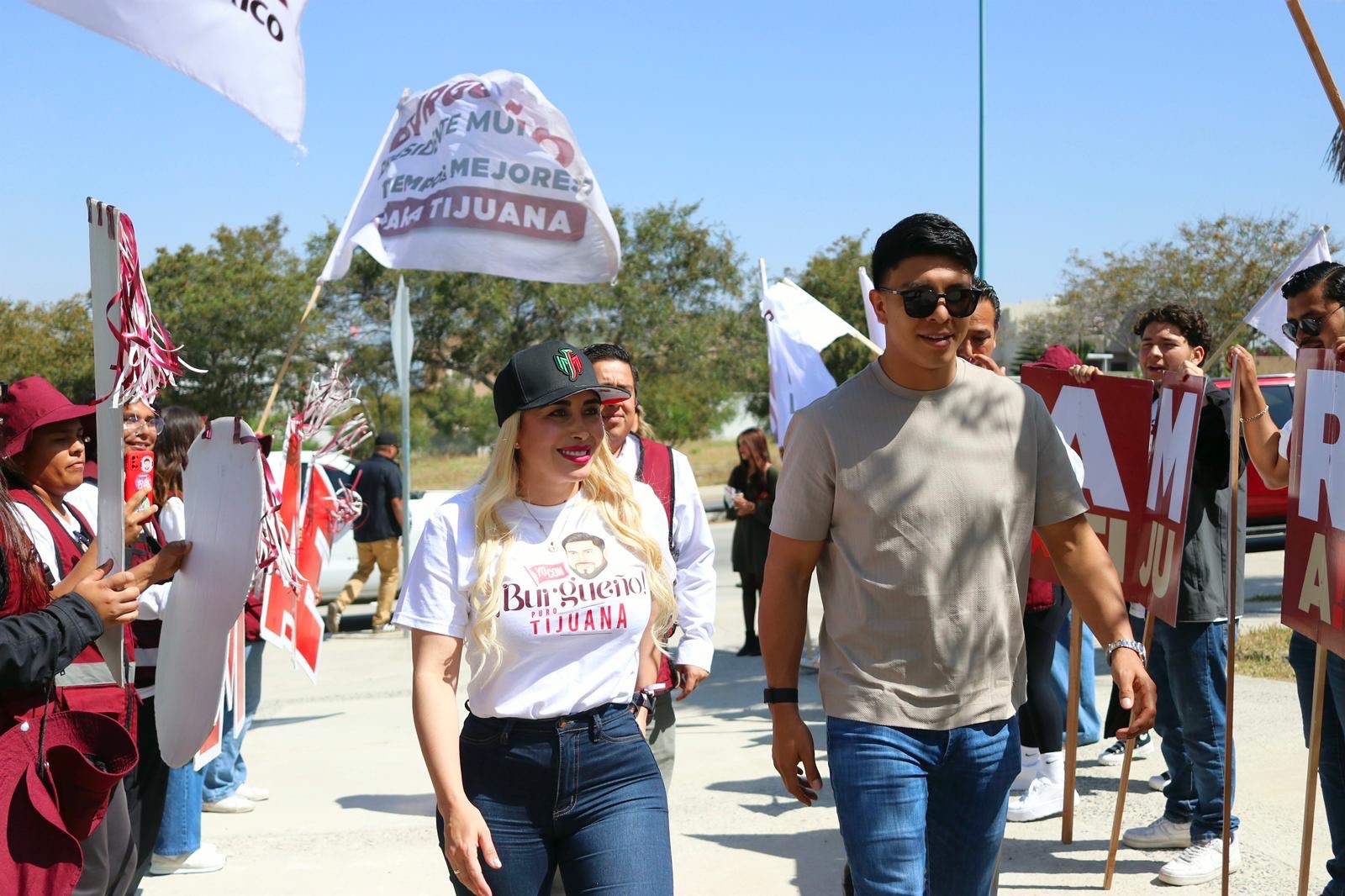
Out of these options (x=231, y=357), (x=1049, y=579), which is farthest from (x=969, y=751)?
(x=231, y=357)

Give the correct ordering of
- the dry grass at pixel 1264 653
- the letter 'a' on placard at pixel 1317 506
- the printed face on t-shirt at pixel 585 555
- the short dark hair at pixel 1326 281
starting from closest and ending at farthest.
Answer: the printed face on t-shirt at pixel 585 555 → the letter 'a' on placard at pixel 1317 506 → the short dark hair at pixel 1326 281 → the dry grass at pixel 1264 653

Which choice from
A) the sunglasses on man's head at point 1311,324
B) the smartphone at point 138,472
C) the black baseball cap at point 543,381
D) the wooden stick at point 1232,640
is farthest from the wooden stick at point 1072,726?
the smartphone at point 138,472

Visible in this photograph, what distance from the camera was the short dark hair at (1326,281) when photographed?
4180mm

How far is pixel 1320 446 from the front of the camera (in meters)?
4.05

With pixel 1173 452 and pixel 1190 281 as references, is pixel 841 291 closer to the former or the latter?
pixel 1190 281

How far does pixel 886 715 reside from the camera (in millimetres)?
3006

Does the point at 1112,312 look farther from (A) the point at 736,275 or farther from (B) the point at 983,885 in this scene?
(B) the point at 983,885

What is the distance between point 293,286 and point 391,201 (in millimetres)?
23891

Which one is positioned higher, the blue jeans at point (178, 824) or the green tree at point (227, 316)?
the green tree at point (227, 316)

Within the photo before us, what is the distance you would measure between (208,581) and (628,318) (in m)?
30.7

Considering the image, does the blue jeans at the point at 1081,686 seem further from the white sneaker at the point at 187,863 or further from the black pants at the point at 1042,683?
the white sneaker at the point at 187,863


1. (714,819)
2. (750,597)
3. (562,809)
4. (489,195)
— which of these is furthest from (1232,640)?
(750,597)

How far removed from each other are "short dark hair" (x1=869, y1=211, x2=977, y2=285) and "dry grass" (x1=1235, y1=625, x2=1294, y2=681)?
248 inches

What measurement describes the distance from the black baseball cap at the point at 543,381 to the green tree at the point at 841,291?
102 feet
